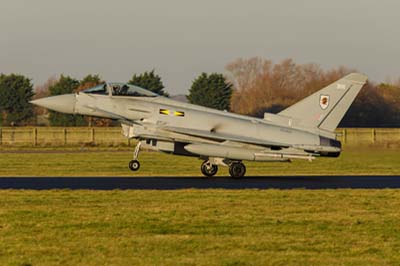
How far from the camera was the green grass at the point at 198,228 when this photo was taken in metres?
10.8

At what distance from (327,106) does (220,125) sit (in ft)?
12.1

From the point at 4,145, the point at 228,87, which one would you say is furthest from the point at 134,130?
the point at 228,87

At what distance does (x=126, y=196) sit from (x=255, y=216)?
4.55 metres

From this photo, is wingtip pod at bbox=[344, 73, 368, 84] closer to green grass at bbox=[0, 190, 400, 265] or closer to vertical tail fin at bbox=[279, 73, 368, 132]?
vertical tail fin at bbox=[279, 73, 368, 132]

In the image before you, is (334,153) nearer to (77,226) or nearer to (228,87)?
(77,226)

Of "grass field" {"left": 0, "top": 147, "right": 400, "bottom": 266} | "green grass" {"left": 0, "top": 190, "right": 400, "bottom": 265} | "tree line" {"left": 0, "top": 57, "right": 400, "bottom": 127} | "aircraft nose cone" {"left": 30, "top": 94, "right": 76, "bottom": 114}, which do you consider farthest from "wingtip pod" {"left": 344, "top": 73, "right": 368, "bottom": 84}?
"tree line" {"left": 0, "top": 57, "right": 400, "bottom": 127}

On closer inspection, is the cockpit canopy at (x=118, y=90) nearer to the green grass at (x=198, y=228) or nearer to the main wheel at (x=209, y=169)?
the main wheel at (x=209, y=169)

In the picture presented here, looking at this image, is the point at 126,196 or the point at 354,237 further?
the point at 126,196

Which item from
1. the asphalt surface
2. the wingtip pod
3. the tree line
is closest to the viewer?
the asphalt surface

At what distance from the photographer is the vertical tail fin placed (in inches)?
1041

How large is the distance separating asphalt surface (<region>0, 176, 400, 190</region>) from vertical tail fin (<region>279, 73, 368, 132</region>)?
6.27 ft

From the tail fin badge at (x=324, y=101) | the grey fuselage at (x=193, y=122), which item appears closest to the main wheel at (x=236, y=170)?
the grey fuselage at (x=193, y=122)

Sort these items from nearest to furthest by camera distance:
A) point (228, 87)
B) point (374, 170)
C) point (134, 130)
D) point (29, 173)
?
point (134, 130) < point (29, 173) < point (374, 170) < point (228, 87)

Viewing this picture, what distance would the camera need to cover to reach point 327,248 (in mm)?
11586
